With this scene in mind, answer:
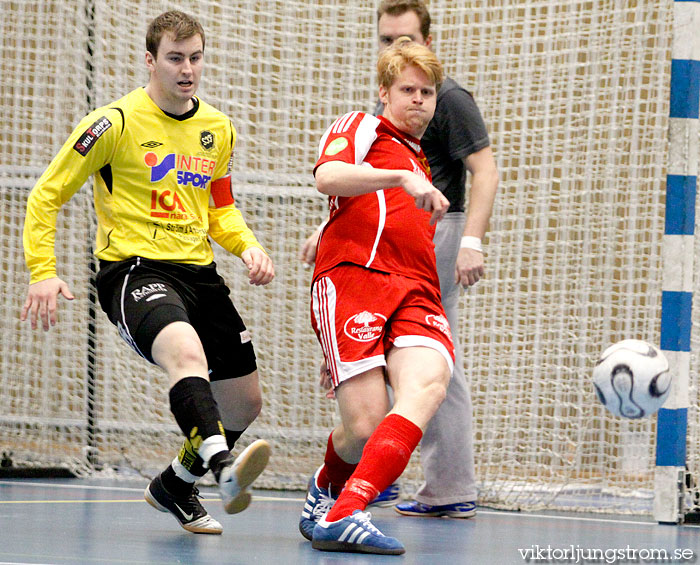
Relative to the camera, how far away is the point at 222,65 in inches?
236

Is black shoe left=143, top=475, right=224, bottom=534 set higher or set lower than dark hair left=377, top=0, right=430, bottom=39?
lower

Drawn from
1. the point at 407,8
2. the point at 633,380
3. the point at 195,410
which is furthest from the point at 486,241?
the point at 195,410

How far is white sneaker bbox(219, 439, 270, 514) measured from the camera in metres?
3.08

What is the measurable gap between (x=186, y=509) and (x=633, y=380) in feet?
5.29

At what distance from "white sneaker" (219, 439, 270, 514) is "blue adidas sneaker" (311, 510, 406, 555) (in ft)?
0.83

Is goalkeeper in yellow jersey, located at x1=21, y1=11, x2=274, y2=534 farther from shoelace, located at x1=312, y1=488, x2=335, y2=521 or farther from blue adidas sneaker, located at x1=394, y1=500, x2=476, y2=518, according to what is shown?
blue adidas sneaker, located at x1=394, y1=500, x2=476, y2=518

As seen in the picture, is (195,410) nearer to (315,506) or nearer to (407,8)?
(315,506)

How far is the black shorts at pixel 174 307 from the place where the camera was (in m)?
3.47

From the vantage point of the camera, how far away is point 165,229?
3775 mm

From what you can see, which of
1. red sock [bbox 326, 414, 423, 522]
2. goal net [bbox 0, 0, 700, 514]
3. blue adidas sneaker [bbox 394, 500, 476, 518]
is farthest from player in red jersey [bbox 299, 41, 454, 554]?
goal net [bbox 0, 0, 700, 514]

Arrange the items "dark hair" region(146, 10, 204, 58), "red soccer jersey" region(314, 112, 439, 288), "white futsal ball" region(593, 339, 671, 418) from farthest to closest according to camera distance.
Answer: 1. "white futsal ball" region(593, 339, 671, 418)
2. "dark hair" region(146, 10, 204, 58)
3. "red soccer jersey" region(314, 112, 439, 288)

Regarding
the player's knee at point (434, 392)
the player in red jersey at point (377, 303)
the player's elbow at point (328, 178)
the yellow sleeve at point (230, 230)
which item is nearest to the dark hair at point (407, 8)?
the player in red jersey at point (377, 303)

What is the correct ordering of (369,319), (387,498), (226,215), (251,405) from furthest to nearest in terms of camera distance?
(387,498) → (226,215) → (251,405) → (369,319)

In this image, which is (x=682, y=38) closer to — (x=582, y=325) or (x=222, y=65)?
(x=582, y=325)
